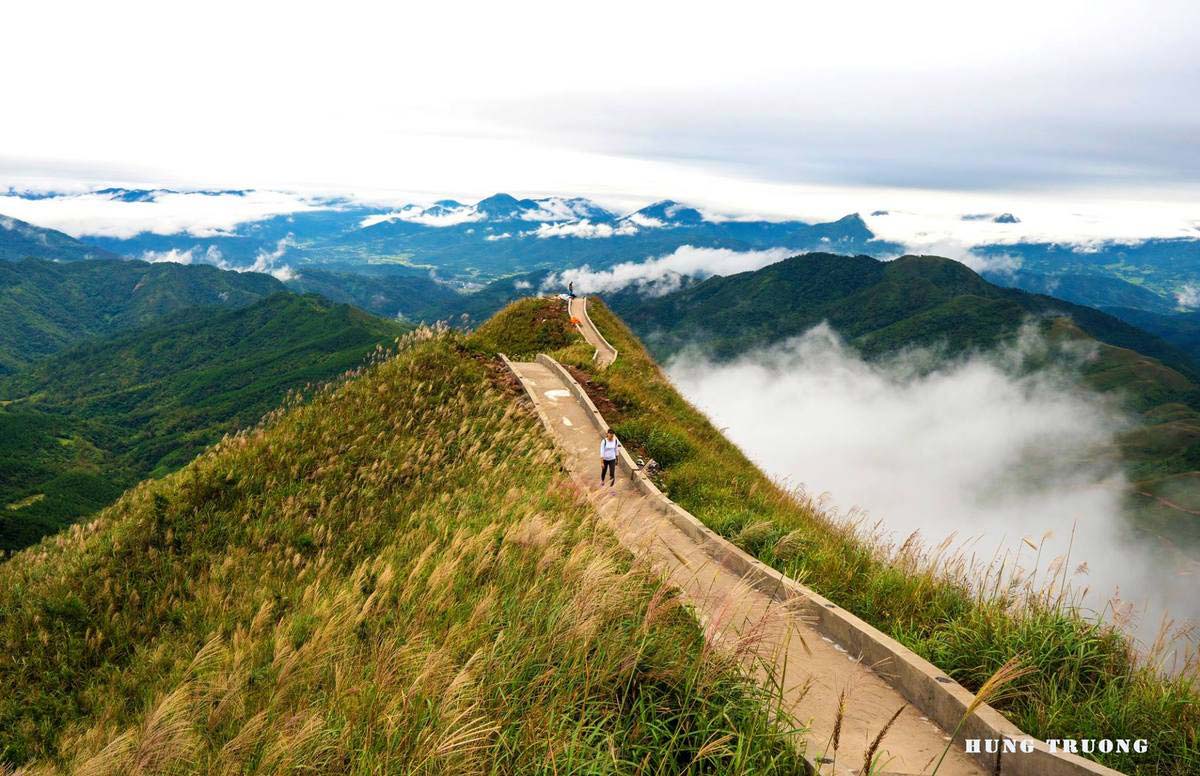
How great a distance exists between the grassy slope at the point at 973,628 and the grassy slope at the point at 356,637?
2547 mm

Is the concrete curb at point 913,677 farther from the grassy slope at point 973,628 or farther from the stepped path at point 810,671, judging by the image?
the grassy slope at point 973,628

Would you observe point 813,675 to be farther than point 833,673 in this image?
No

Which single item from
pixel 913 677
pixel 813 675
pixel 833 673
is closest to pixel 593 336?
pixel 833 673

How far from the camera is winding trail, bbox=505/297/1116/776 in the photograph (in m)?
4.57

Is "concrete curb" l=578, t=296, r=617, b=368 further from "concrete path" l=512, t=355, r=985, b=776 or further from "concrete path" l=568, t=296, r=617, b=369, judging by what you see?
"concrete path" l=512, t=355, r=985, b=776

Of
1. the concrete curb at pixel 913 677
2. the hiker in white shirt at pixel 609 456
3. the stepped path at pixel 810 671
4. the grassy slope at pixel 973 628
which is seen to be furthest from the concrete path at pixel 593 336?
the stepped path at pixel 810 671

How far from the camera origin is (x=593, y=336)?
3350 centimetres

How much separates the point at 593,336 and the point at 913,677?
28.5m

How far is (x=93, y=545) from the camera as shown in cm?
887

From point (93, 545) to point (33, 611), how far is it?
179cm

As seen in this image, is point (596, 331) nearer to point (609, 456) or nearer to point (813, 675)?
point (609, 456)

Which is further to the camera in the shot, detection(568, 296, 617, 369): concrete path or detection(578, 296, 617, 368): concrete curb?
detection(578, 296, 617, 368): concrete curb

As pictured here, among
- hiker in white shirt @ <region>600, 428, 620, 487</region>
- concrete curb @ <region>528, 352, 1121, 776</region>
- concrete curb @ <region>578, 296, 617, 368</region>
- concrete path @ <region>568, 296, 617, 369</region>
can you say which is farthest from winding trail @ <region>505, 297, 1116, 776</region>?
concrete curb @ <region>578, 296, 617, 368</region>

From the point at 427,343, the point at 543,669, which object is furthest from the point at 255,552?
the point at 427,343
